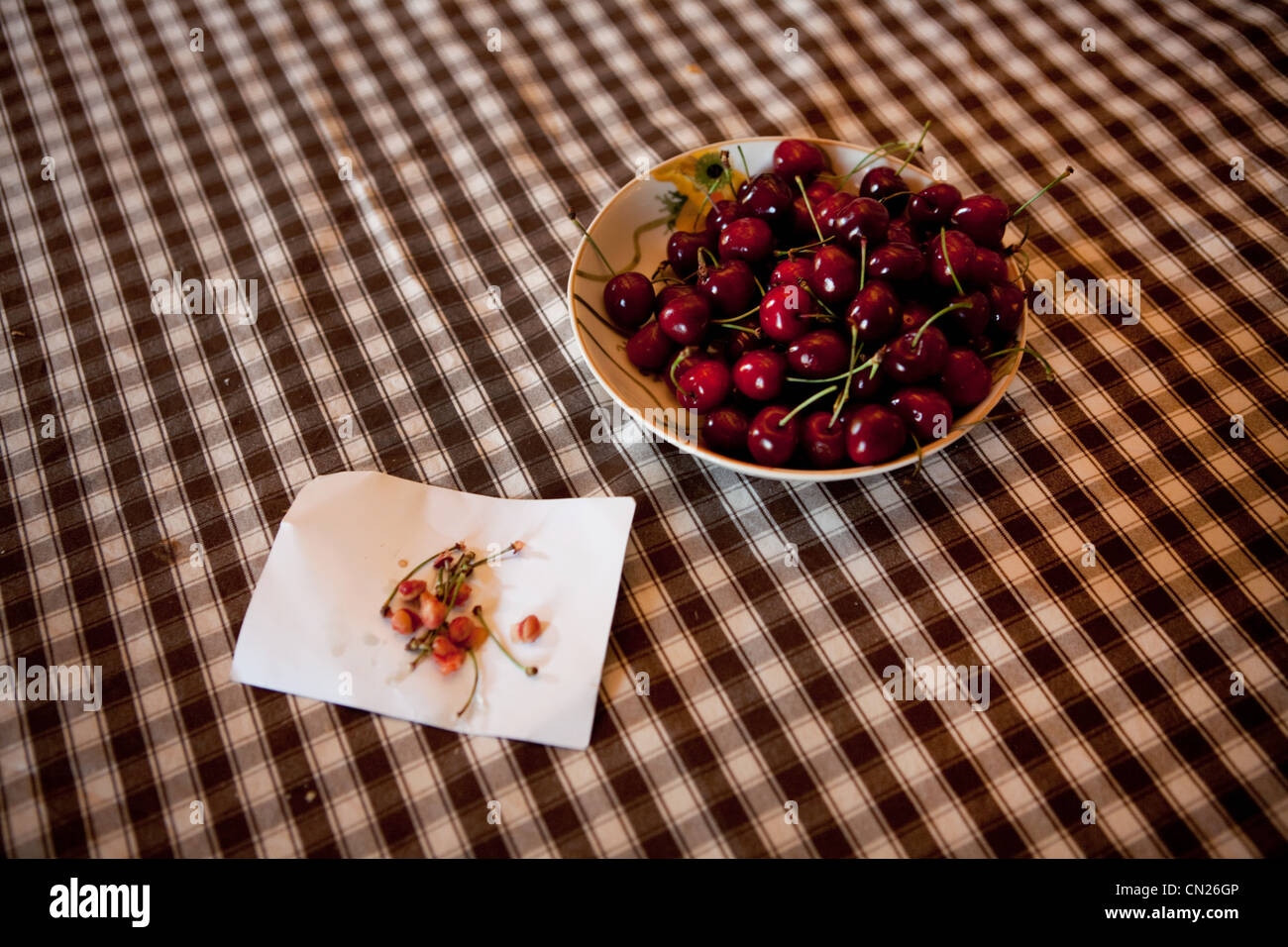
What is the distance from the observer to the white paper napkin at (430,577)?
728 millimetres

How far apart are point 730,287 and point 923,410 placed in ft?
0.71

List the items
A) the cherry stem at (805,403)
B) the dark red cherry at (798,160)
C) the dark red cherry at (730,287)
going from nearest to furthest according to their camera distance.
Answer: the cherry stem at (805,403) → the dark red cherry at (730,287) → the dark red cherry at (798,160)

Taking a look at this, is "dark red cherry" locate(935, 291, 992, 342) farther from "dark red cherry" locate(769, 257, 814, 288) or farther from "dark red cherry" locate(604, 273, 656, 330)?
"dark red cherry" locate(604, 273, 656, 330)

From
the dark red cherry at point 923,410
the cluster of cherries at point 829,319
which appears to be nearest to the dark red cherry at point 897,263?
the cluster of cherries at point 829,319

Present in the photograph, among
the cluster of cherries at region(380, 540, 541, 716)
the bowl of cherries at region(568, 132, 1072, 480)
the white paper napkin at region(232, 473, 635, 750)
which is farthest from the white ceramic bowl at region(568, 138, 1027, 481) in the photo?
the cluster of cherries at region(380, 540, 541, 716)

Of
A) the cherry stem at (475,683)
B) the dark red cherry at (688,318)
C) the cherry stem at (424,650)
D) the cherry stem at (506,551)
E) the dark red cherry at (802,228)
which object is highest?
the dark red cherry at (802,228)

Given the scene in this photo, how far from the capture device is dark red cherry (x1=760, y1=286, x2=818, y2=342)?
751mm

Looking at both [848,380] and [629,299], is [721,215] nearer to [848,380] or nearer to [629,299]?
[629,299]

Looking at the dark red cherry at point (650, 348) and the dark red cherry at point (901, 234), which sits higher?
the dark red cherry at point (901, 234)

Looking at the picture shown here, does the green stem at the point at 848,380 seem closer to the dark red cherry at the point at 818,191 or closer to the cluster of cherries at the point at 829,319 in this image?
the cluster of cherries at the point at 829,319

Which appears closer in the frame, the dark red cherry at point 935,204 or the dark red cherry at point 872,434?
the dark red cherry at point 872,434

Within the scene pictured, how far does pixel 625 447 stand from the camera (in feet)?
2.89
